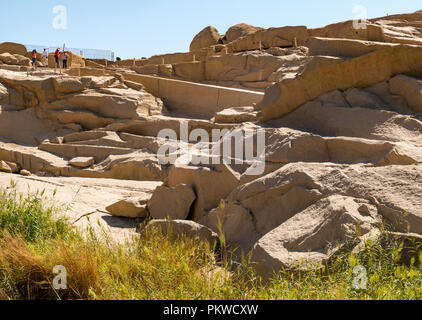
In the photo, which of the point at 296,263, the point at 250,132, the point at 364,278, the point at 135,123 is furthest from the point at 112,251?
the point at 135,123

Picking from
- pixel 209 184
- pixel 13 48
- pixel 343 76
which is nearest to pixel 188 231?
pixel 209 184

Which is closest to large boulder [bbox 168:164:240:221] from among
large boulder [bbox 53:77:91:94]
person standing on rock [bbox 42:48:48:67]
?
large boulder [bbox 53:77:91:94]

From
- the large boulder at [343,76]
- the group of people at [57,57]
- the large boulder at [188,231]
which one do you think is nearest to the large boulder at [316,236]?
the large boulder at [188,231]

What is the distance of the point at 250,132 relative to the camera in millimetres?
5887

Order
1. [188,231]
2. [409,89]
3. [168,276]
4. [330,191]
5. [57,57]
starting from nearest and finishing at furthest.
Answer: [168,276] < [330,191] < [188,231] < [409,89] < [57,57]

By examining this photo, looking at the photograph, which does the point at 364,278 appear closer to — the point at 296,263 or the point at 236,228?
the point at 296,263

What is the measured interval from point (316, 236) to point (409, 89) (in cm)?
307

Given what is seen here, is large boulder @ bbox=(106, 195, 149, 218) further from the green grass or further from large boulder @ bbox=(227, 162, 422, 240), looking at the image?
the green grass

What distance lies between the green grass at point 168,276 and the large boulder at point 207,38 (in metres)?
20.4

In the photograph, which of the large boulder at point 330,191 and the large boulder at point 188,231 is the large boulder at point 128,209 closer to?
the large boulder at point 188,231

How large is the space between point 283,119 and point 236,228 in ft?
7.32

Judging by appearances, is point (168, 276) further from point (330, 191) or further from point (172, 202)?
point (172, 202)

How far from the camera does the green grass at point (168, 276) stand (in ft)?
8.80

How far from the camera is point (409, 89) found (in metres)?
5.50
